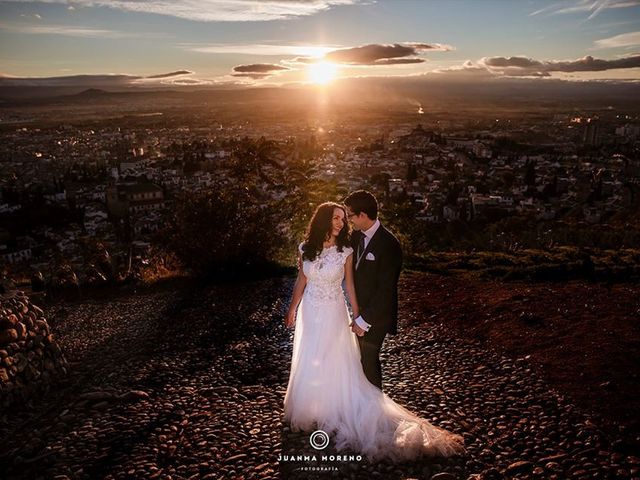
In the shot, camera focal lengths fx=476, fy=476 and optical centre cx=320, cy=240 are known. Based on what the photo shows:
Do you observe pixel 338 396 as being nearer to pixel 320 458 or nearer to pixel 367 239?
A: pixel 320 458

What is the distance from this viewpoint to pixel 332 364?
4406 millimetres

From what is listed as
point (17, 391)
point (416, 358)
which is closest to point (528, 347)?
point (416, 358)

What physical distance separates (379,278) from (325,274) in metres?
0.49

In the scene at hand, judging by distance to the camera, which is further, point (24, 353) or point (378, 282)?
point (24, 353)

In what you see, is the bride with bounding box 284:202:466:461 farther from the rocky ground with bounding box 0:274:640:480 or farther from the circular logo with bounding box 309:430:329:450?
the rocky ground with bounding box 0:274:640:480

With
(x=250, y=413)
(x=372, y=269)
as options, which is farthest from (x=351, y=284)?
(x=250, y=413)

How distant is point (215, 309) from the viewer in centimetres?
903

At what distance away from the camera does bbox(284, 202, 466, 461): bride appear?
4195 mm

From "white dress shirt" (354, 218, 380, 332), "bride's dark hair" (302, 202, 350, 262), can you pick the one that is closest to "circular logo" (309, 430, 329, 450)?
"white dress shirt" (354, 218, 380, 332)

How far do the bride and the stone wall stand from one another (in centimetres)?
329

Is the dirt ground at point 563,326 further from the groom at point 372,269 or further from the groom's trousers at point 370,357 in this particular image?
the groom at point 372,269

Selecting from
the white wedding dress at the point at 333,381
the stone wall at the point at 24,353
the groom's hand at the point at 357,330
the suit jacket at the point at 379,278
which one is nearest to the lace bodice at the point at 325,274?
the white wedding dress at the point at 333,381

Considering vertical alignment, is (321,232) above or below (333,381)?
above

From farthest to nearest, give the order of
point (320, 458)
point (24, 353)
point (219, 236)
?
point (219, 236) < point (24, 353) < point (320, 458)
